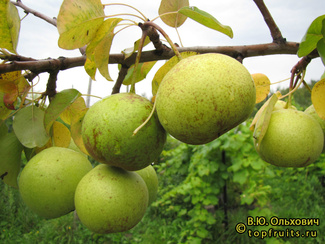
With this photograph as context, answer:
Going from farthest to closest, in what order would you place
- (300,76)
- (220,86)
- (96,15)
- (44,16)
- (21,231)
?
(21,231) < (44,16) < (300,76) < (96,15) < (220,86)

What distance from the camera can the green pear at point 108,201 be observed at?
824 mm

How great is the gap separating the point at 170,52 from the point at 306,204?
436 centimetres

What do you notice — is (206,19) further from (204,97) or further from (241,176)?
(241,176)

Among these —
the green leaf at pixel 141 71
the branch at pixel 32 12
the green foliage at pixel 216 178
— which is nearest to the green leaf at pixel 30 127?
the green leaf at pixel 141 71

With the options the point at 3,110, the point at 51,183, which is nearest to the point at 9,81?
the point at 3,110

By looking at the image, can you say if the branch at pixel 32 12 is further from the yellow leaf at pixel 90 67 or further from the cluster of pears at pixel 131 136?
the cluster of pears at pixel 131 136

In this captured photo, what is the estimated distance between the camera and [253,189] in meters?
3.48

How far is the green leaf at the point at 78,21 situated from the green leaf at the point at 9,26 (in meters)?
0.23

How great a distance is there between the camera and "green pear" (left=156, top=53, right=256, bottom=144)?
624 millimetres

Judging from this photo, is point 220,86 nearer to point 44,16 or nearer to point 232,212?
point 44,16

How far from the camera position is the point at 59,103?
37.4 inches

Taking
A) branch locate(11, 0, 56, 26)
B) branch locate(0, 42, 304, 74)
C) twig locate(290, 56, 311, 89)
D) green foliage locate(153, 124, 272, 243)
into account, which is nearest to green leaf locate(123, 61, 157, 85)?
branch locate(0, 42, 304, 74)

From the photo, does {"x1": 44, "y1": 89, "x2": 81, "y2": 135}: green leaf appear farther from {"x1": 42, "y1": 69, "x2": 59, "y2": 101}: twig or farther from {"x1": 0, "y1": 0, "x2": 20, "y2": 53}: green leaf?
{"x1": 0, "y1": 0, "x2": 20, "y2": 53}: green leaf

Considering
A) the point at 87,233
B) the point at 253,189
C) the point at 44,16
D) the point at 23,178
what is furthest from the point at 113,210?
the point at 87,233
